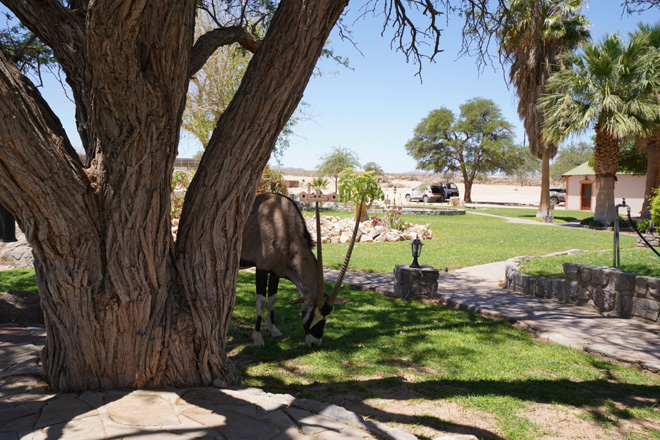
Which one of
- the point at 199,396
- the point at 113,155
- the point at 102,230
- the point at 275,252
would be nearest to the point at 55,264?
the point at 102,230

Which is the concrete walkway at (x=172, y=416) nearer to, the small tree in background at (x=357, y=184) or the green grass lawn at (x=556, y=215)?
the small tree in background at (x=357, y=184)

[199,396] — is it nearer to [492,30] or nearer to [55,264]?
[55,264]

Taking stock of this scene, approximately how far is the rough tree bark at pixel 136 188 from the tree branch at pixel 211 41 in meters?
0.71

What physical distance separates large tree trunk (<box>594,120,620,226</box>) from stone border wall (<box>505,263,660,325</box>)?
16.8 meters

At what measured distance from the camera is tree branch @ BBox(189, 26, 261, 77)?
4.34 meters

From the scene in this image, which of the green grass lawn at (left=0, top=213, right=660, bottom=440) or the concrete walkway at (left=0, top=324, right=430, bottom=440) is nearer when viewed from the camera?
the concrete walkway at (left=0, top=324, right=430, bottom=440)

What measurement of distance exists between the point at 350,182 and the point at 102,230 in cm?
1528

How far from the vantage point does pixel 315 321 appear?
5410 mm

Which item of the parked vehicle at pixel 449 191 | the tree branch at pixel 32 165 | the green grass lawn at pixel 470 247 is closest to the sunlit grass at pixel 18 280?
the tree branch at pixel 32 165

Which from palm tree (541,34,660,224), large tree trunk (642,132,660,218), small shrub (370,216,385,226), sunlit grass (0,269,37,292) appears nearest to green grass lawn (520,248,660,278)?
small shrub (370,216,385,226)

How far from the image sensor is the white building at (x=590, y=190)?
33469mm

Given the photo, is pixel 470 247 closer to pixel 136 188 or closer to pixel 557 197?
pixel 136 188

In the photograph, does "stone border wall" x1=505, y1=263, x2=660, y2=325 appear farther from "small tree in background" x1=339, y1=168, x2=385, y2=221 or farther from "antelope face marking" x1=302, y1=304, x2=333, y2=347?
"small tree in background" x1=339, y1=168, x2=385, y2=221

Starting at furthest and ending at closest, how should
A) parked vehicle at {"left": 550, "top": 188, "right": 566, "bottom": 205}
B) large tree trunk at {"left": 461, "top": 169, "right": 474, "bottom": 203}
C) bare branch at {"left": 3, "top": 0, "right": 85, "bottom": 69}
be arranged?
large tree trunk at {"left": 461, "top": 169, "right": 474, "bottom": 203} < parked vehicle at {"left": 550, "top": 188, "right": 566, "bottom": 205} < bare branch at {"left": 3, "top": 0, "right": 85, "bottom": 69}
